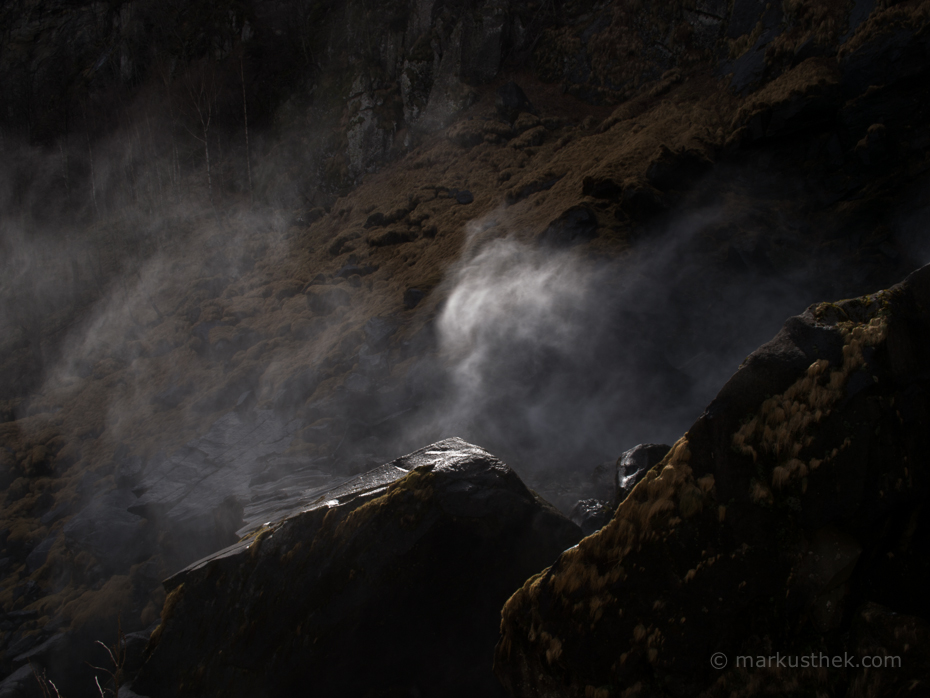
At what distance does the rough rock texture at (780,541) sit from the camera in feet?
9.08

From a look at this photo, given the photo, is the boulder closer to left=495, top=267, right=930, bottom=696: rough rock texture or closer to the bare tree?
left=495, top=267, right=930, bottom=696: rough rock texture

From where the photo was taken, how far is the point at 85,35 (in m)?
41.4

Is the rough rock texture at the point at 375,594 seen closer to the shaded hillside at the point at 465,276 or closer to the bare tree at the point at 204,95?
the shaded hillside at the point at 465,276

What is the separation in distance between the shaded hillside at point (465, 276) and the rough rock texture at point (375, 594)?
1212 mm

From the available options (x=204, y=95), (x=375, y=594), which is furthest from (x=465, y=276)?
(x=204, y=95)

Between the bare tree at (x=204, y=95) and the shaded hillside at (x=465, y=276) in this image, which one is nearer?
the shaded hillside at (x=465, y=276)

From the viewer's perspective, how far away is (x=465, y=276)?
13.0 m

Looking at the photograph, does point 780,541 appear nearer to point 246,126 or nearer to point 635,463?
point 635,463

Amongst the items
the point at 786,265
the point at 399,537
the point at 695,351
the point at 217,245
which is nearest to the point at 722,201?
the point at 786,265

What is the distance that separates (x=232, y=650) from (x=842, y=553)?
5128mm

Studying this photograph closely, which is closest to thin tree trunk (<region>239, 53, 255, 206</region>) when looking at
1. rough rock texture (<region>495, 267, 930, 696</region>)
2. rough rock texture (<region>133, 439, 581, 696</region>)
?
rough rock texture (<region>133, 439, 581, 696</region>)

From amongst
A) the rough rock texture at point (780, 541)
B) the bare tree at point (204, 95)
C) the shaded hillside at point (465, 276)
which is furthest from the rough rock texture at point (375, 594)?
the bare tree at point (204, 95)

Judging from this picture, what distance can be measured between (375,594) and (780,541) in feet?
11.0

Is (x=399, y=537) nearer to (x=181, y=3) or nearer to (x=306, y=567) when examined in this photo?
(x=306, y=567)
